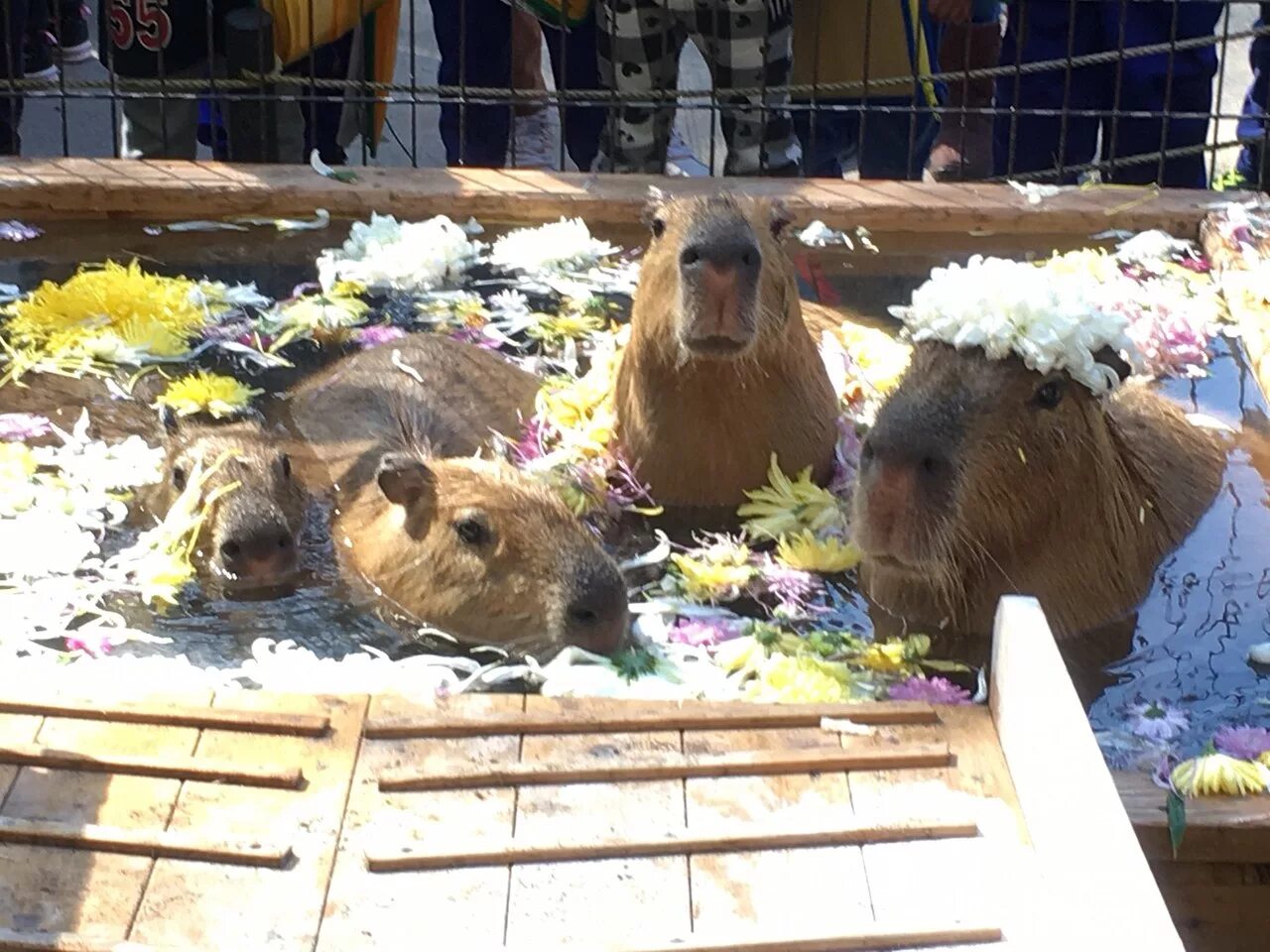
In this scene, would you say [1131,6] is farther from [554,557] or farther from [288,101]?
[554,557]

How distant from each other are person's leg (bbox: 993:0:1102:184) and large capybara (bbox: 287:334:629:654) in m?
3.63

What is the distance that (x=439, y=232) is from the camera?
6.57 meters

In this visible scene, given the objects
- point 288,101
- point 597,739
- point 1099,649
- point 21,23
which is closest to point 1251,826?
point 1099,649

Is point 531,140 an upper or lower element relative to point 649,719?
upper

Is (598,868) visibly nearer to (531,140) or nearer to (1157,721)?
(1157,721)

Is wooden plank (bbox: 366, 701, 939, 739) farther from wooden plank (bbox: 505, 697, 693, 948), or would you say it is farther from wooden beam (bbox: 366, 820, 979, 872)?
wooden beam (bbox: 366, 820, 979, 872)

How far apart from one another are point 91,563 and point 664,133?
3529 mm

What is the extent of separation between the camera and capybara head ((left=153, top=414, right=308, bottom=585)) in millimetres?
4645

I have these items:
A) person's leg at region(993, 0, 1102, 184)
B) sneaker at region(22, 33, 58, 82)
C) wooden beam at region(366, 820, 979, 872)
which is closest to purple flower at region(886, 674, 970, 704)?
wooden beam at region(366, 820, 979, 872)

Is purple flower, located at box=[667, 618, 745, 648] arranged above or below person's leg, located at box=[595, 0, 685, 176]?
below

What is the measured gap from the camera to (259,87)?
7.16m

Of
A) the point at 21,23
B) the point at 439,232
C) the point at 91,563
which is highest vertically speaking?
the point at 21,23

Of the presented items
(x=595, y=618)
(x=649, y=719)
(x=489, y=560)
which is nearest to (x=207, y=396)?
(x=489, y=560)

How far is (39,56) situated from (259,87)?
2.51 m
